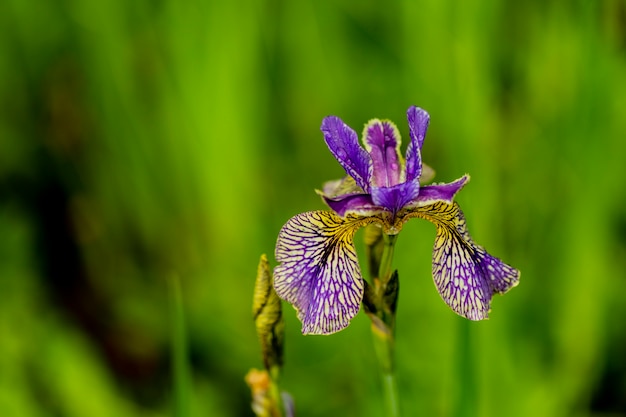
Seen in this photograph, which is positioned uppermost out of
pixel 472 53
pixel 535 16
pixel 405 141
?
pixel 535 16

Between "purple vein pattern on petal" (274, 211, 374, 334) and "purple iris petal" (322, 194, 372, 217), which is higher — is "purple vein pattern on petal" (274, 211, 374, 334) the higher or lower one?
the lower one

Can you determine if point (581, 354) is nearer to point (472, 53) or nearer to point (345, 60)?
point (472, 53)

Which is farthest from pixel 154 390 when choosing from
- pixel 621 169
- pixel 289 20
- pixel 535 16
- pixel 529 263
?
pixel 535 16

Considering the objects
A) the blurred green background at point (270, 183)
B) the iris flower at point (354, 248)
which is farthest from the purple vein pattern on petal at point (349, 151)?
the blurred green background at point (270, 183)

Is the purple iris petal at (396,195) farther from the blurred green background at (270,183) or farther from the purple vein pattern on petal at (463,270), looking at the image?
the blurred green background at (270,183)

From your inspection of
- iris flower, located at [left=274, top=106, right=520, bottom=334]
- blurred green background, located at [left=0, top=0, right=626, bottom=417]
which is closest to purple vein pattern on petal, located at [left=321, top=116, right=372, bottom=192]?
iris flower, located at [left=274, top=106, right=520, bottom=334]

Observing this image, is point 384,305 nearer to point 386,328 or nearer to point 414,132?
point 386,328

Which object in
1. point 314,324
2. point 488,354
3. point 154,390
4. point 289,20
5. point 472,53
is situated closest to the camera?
point 314,324

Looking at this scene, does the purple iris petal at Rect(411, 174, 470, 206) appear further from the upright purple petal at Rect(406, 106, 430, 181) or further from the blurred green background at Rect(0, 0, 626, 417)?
the blurred green background at Rect(0, 0, 626, 417)
